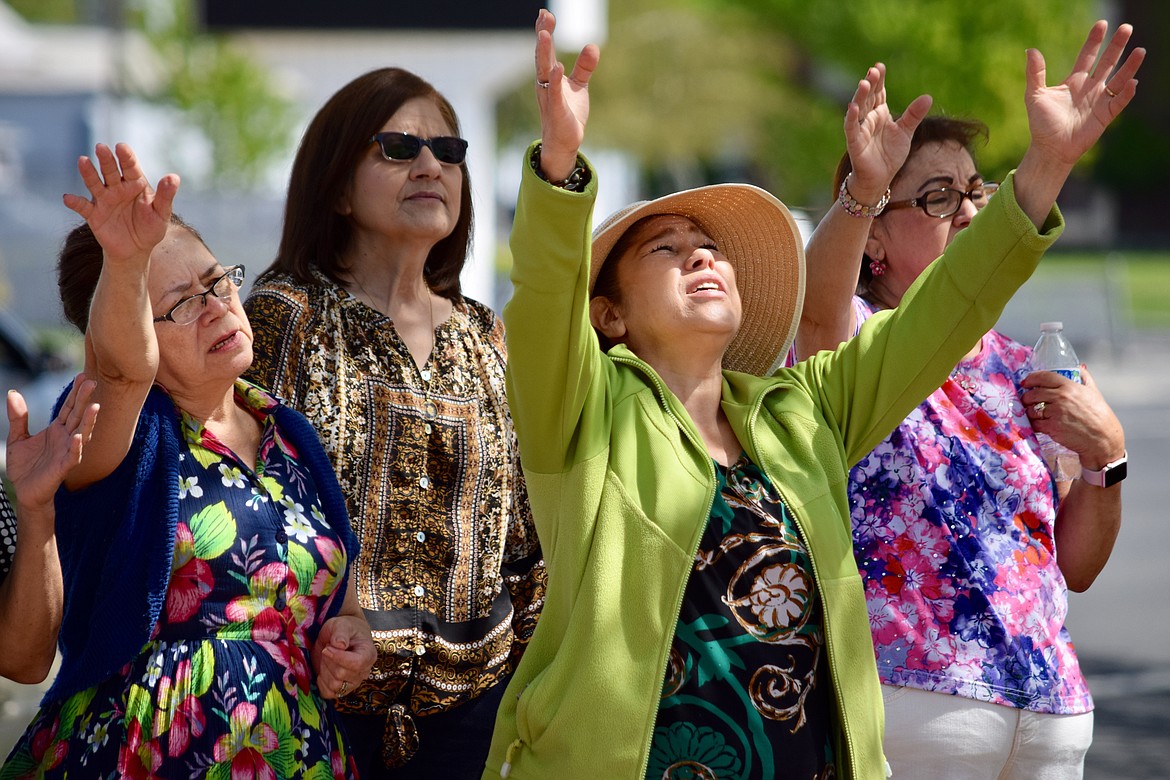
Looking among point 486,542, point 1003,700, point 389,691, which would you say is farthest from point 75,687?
point 1003,700

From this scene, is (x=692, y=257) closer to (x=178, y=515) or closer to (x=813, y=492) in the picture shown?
(x=813, y=492)

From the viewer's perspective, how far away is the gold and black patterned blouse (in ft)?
10.7

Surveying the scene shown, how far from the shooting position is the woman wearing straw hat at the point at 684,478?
2564mm

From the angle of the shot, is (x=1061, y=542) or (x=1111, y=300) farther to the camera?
(x=1111, y=300)

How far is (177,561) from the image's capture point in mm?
2699

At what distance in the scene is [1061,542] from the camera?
3.60 metres

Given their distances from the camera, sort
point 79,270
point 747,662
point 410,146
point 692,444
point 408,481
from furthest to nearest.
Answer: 1. point 410,146
2. point 408,481
3. point 79,270
4. point 692,444
5. point 747,662

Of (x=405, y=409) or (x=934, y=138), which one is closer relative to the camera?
(x=405, y=409)

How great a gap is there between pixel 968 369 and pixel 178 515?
6.11ft

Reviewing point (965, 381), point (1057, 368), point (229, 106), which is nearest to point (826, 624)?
point (965, 381)

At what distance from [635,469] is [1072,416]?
124 centimetres

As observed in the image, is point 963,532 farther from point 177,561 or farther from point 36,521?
point 36,521

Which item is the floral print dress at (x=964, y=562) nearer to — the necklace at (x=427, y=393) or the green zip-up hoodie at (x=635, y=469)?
the green zip-up hoodie at (x=635, y=469)

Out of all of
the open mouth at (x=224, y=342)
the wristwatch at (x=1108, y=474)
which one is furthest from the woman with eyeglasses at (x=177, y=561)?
the wristwatch at (x=1108, y=474)
